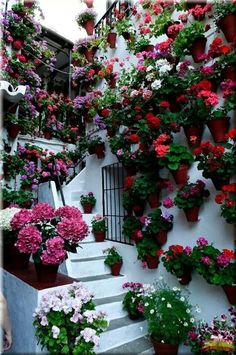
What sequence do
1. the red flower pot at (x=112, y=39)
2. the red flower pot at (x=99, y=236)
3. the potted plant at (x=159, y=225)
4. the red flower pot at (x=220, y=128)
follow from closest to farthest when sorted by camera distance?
the red flower pot at (x=220, y=128) → the potted plant at (x=159, y=225) → the red flower pot at (x=99, y=236) → the red flower pot at (x=112, y=39)

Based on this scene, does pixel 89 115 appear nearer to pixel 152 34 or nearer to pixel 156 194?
pixel 152 34

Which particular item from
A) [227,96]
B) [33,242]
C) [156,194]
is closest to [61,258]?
[33,242]

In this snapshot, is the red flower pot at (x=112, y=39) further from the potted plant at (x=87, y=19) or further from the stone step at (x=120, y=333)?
the stone step at (x=120, y=333)

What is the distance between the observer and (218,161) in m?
2.90

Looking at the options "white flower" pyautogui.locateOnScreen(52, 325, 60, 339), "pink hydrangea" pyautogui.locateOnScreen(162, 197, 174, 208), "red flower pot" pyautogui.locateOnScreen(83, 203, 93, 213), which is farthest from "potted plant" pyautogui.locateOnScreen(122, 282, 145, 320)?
"red flower pot" pyautogui.locateOnScreen(83, 203, 93, 213)

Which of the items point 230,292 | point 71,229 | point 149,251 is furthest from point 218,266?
point 71,229

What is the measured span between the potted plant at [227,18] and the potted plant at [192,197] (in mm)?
1757

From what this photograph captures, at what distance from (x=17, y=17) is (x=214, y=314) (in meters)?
6.49

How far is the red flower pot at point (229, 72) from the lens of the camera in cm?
312

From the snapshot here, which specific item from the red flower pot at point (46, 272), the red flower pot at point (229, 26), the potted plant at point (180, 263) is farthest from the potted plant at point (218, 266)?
the red flower pot at point (229, 26)

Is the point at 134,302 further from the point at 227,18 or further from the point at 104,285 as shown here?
the point at 227,18

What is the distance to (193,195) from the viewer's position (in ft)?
10.8

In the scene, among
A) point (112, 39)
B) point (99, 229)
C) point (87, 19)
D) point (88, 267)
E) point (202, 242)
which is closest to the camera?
point (202, 242)

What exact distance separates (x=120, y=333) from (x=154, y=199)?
1748 millimetres
